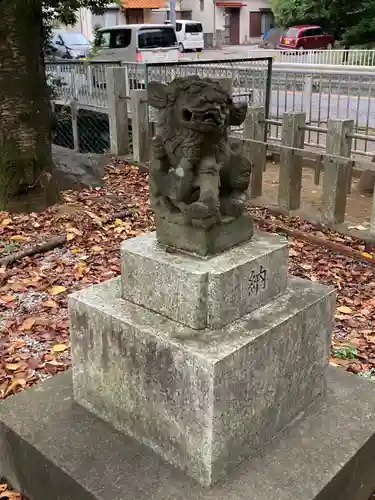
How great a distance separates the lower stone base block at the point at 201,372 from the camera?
7.93ft

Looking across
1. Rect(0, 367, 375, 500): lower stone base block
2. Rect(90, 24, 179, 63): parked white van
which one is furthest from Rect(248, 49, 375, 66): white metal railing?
Rect(0, 367, 375, 500): lower stone base block

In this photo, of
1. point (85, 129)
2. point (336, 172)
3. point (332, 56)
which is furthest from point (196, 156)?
point (332, 56)

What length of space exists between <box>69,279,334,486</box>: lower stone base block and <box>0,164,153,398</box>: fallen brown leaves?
109 centimetres

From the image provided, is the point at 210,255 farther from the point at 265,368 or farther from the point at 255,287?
the point at 265,368

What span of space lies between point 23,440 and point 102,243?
3281mm

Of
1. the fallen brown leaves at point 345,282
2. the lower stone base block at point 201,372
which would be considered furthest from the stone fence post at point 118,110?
the lower stone base block at point 201,372

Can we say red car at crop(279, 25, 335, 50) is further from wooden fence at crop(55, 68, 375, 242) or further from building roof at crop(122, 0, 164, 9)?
wooden fence at crop(55, 68, 375, 242)

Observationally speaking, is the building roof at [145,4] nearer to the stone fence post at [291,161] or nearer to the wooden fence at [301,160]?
the wooden fence at [301,160]

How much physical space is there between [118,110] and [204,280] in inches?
313

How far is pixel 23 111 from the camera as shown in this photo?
6.59 meters

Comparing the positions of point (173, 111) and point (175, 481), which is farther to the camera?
point (173, 111)

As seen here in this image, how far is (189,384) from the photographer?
2.42 metres

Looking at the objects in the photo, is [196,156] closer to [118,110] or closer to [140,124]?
[140,124]

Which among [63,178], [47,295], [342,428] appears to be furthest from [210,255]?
[63,178]
